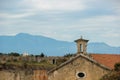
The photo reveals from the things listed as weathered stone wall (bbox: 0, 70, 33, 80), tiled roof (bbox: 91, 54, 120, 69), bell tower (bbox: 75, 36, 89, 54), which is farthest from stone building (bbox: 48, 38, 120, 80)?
weathered stone wall (bbox: 0, 70, 33, 80)

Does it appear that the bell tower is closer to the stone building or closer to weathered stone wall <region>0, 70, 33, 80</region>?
the stone building

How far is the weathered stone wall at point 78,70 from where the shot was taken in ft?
156

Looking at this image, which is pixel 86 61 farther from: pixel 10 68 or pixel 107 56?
pixel 10 68

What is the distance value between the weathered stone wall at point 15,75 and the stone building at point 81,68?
5.89 meters

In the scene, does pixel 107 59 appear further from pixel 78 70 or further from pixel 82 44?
pixel 78 70

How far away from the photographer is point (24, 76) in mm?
54031

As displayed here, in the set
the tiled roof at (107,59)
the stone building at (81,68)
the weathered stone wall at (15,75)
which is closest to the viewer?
the stone building at (81,68)

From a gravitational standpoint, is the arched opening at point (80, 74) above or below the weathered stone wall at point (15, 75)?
below

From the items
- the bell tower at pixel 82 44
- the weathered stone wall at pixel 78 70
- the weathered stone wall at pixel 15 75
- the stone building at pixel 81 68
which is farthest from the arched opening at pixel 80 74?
the weathered stone wall at pixel 15 75

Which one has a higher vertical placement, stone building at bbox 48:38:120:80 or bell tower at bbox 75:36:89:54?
bell tower at bbox 75:36:89:54

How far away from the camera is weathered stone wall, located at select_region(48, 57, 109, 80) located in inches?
1875

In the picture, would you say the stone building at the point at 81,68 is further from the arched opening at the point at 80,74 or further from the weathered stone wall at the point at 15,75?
the weathered stone wall at the point at 15,75

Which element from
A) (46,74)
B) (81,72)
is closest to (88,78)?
(81,72)

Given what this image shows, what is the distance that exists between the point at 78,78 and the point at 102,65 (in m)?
2.92
